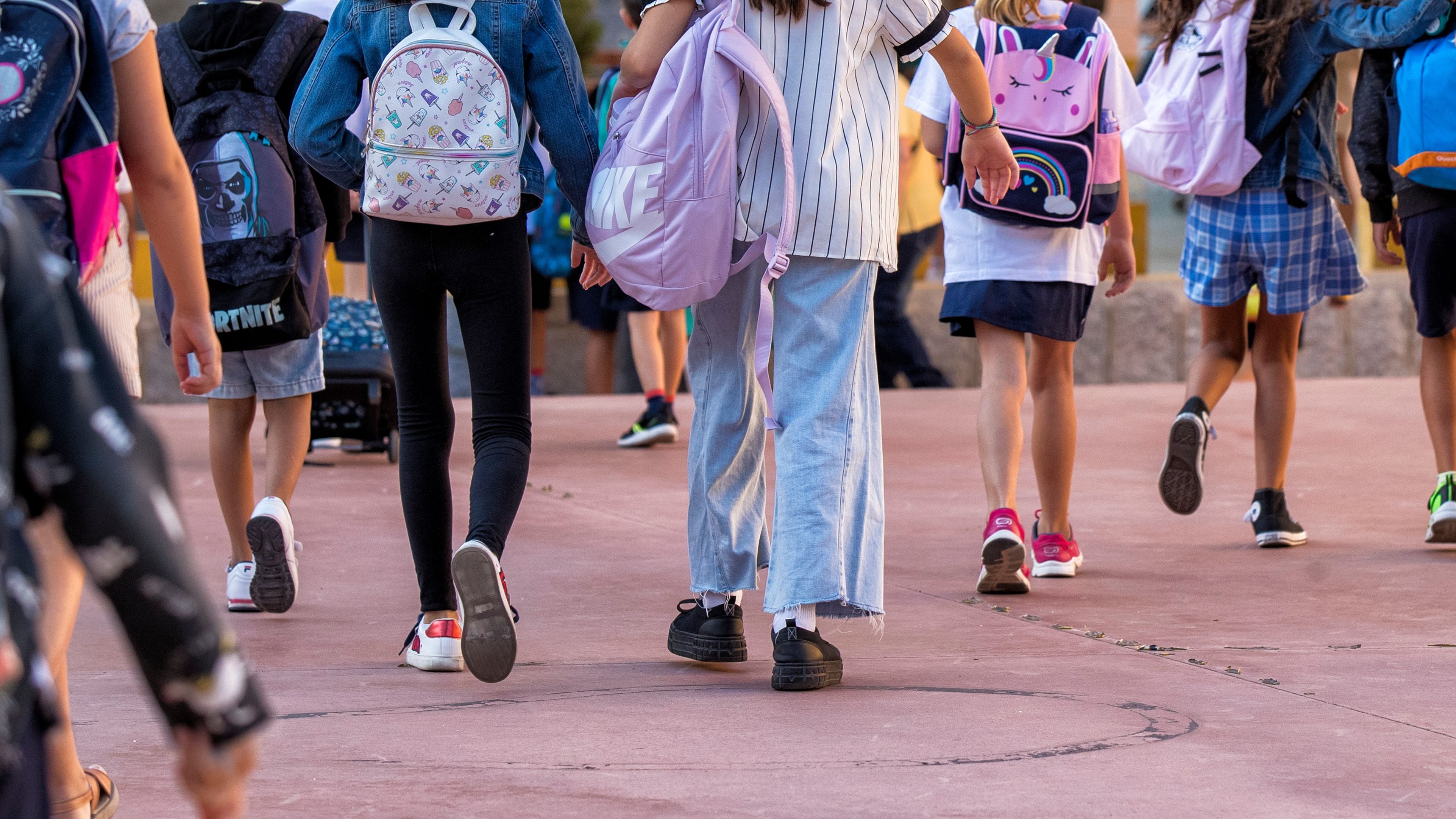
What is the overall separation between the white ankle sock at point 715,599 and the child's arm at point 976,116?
113 cm

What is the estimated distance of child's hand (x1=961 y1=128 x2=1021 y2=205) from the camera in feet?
13.0

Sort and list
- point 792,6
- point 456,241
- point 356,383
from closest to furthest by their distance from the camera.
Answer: point 792,6
point 456,241
point 356,383

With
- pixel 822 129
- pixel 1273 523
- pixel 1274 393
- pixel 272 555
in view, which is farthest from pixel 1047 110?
pixel 272 555

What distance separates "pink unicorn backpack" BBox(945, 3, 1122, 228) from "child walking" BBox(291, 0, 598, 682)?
1467 millimetres

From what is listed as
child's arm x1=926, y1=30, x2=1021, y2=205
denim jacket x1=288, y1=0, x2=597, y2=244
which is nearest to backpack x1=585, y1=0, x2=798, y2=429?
denim jacket x1=288, y1=0, x2=597, y2=244

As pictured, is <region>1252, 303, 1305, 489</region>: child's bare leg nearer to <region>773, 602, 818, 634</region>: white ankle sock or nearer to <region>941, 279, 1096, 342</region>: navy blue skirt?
<region>941, 279, 1096, 342</region>: navy blue skirt

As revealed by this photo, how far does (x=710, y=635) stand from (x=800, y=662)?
0.32m

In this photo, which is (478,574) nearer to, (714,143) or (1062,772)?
(714,143)

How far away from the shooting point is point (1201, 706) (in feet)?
11.4

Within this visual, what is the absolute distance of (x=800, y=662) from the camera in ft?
12.0

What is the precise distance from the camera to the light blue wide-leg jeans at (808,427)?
12.0 feet

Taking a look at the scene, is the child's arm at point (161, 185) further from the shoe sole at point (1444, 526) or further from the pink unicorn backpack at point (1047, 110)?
the shoe sole at point (1444, 526)

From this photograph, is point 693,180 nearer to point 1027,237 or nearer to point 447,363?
point 447,363

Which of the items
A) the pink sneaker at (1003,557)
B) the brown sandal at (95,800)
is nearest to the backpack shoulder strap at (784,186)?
the pink sneaker at (1003,557)
